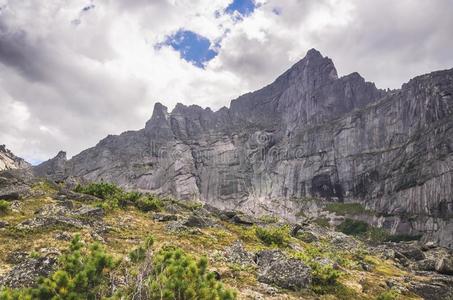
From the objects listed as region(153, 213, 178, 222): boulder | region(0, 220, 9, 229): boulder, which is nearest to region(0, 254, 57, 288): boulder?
region(0, 220, 9, 229): boulder

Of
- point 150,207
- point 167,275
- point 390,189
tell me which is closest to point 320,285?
point 167,275

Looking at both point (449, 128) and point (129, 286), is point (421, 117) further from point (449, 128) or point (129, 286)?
point (129, 286)

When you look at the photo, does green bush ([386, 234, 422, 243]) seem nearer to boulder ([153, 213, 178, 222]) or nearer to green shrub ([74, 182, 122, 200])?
green shrub ([74, 182, 122, 200])

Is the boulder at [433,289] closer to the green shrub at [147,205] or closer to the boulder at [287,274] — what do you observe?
the boulder at [287,274]

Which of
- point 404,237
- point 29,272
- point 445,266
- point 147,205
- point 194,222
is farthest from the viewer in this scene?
point 404,237

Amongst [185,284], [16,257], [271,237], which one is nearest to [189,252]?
[16,257]

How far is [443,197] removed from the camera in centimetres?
15362

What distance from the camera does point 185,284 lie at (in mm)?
16141

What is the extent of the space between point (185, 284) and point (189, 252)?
56.6ft

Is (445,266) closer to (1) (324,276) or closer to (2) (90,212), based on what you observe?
Result: (1) (324,276)

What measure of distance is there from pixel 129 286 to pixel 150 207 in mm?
38126

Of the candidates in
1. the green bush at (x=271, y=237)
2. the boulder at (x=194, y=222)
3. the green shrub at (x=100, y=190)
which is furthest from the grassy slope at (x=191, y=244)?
the green shrub at (x=100, y=190)

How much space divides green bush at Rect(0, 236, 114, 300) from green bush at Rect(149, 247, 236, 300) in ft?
7.30

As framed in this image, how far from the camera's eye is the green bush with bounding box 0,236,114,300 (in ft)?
49.3
